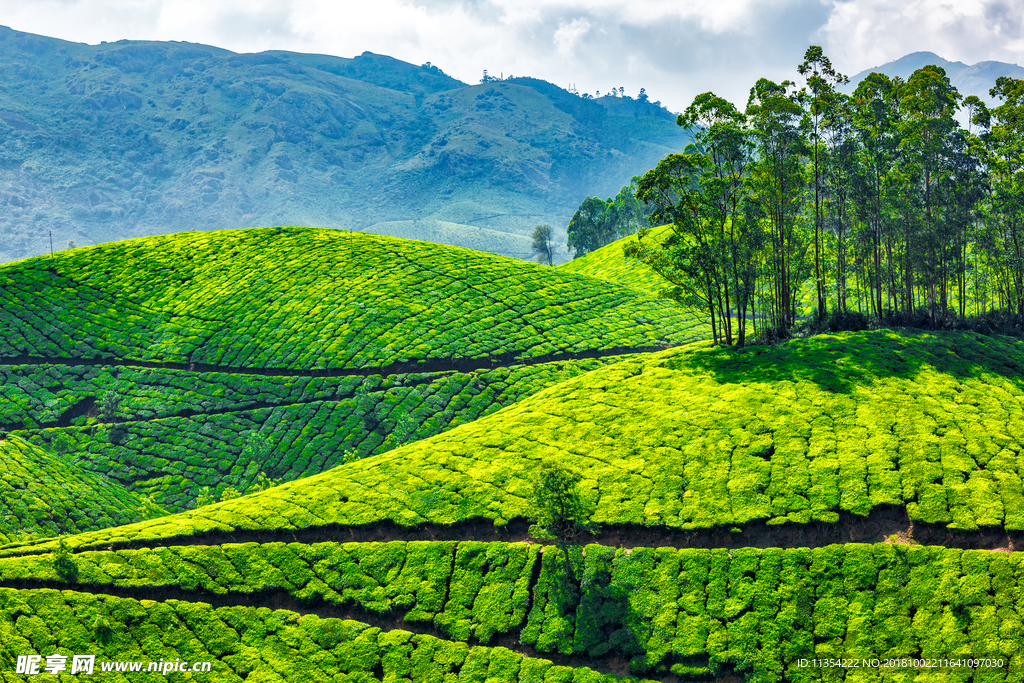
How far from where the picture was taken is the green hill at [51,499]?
40500mm

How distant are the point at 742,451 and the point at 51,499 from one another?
148ft

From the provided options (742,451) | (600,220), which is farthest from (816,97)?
(600,220)

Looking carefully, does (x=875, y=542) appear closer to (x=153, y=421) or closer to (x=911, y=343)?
(x=911, y=343)

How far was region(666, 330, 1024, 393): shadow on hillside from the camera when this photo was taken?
141 feet

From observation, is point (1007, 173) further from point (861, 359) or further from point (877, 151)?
point (861, 359)

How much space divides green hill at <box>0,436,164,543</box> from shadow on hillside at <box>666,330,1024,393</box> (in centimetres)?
4254

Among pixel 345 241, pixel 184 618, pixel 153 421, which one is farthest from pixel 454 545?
pixel 345 241

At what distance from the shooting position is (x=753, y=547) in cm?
3188

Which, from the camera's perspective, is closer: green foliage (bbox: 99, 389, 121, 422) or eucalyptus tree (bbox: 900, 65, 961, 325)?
eucalyptus tree (bbox: 900, 65, 961, 325)

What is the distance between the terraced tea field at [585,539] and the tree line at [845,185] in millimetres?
7082

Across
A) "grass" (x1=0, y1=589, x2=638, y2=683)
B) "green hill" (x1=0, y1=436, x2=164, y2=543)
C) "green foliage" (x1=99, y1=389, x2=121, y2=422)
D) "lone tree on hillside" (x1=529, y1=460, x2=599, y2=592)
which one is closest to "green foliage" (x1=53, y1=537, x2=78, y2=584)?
"grass" (x1=0, y1=589, x2=638, y2=683)

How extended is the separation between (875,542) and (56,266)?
98.7 metres

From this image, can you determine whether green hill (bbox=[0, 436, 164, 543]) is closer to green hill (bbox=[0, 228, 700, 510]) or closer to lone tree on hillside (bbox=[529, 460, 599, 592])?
green hill (bbox=[0, 228, 700, 510])

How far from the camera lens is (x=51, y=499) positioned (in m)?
43.5
